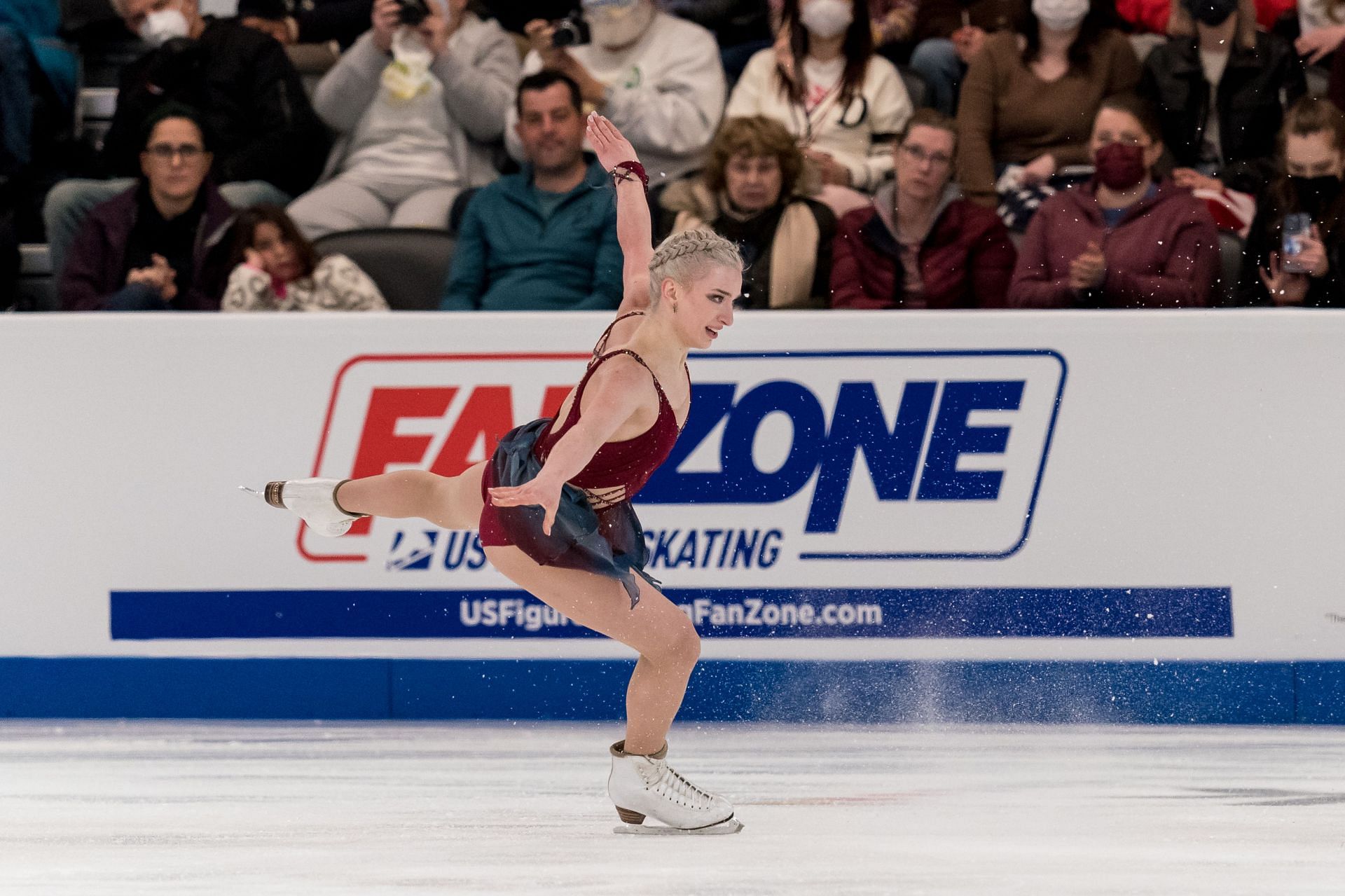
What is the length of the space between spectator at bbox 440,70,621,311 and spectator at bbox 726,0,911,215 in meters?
0.58

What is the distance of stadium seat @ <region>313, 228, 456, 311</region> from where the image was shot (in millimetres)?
5285

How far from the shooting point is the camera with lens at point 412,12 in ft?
19.5

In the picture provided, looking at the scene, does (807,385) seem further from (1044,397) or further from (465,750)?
(465,750)

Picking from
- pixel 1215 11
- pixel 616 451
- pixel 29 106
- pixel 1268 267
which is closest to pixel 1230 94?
pixel 1215 11

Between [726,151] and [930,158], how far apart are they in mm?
629

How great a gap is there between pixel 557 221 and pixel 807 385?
1093 mm

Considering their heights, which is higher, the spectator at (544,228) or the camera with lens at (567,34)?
the camera with lens at (567,34)

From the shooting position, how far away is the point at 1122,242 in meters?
4.97

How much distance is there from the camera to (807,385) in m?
4.68

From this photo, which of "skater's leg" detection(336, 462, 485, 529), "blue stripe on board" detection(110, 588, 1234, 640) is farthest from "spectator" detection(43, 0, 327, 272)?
"skater's leg" detection(336, 462, 485, 529)

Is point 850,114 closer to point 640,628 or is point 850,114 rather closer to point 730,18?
point 730,18

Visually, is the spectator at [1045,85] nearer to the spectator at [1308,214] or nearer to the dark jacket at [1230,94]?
the dark jacket at [1230,94]

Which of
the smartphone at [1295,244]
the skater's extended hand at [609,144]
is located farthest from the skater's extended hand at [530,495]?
the smartphone at [1295,244]

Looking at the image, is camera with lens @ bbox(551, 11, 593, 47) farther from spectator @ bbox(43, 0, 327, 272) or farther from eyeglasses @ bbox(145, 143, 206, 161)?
eyeglasses @ bbox(145, 143, 206, 161)
